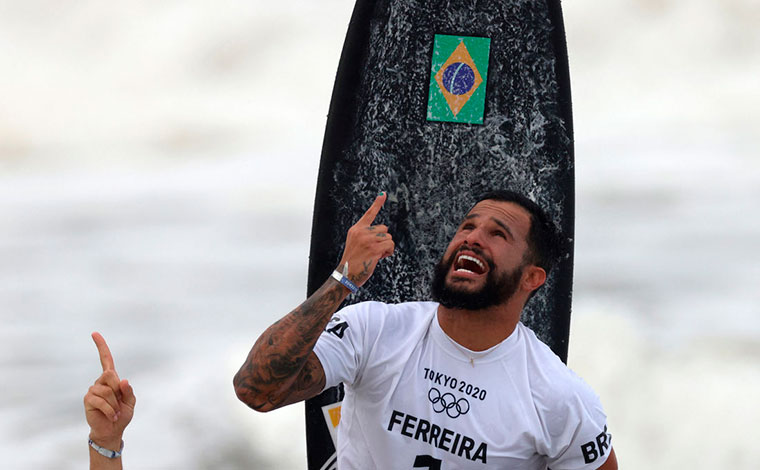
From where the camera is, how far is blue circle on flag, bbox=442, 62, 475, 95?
13.0 feet

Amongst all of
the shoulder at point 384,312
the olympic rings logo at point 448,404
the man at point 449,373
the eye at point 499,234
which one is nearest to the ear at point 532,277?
the man at point 449,373

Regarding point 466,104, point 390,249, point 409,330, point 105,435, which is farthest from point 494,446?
point 466,104

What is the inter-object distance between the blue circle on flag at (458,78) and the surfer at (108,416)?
2294mm

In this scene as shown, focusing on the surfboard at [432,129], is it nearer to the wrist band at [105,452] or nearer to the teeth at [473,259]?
the teeth at [473,259]

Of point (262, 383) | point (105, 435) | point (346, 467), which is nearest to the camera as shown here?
point (105, 435)

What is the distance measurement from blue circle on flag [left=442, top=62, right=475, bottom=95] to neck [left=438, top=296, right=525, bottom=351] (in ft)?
4.62

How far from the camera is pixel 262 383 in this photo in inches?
99.6

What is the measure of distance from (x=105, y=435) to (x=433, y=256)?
2121 millimetres

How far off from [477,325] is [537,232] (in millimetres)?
403

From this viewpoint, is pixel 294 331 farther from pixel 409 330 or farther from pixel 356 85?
pixel 356 85

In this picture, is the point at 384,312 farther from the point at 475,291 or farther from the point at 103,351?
the point at 103,351

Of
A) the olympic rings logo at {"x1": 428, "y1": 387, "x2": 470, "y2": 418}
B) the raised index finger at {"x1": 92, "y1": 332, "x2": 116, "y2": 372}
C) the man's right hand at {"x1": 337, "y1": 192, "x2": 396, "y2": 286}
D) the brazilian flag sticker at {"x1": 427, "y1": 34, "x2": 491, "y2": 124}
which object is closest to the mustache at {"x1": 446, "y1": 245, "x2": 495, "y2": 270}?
the man's right hand at {"x1": 337, "y1": 192, "x2": 396, "y2": 286}

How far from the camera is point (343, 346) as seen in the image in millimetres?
2713

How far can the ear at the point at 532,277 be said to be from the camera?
292 cm
